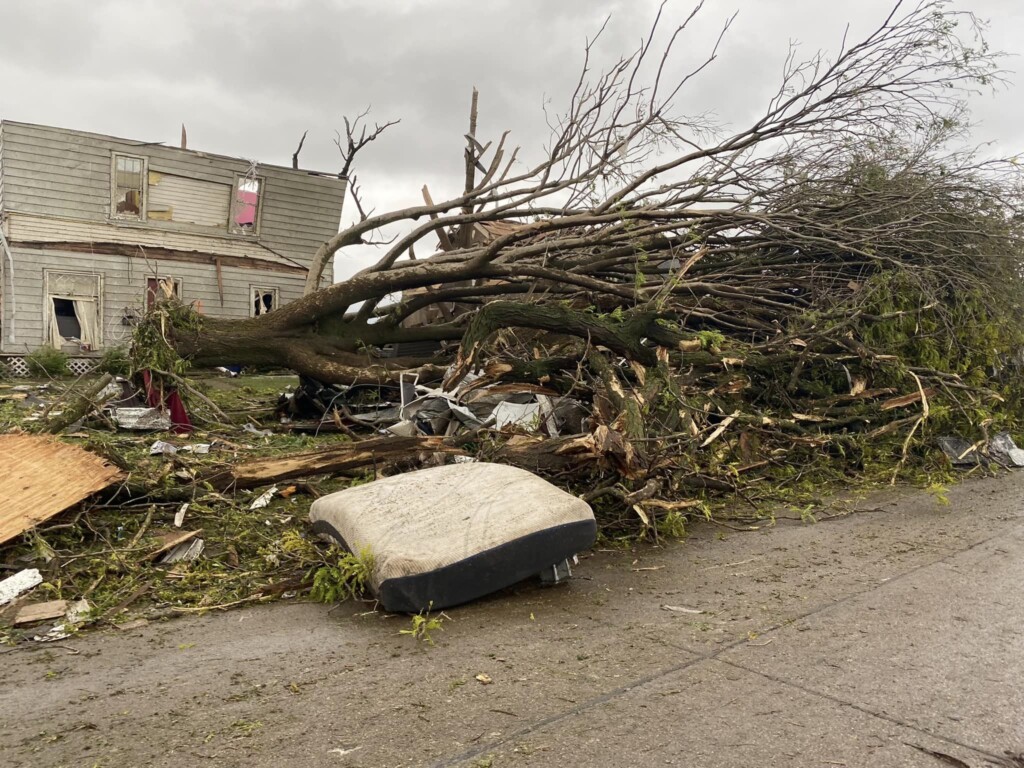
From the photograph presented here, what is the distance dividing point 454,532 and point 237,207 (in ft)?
48.2

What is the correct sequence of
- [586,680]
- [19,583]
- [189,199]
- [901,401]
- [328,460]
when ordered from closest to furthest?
[586,680] < [19,583] < [328,460] < [901,401] < [189,199]

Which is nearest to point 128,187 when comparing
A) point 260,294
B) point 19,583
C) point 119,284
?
point 119,284

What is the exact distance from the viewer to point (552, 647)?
2.84m

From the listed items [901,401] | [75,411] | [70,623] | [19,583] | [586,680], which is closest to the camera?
[586,680]

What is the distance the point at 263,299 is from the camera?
655 inches

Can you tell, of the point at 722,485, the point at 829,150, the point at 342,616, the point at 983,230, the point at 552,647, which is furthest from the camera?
the point at 829,150

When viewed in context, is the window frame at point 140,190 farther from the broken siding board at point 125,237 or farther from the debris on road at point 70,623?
the debris on road at point 70,623

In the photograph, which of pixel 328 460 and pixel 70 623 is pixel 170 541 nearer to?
pixel 70 623

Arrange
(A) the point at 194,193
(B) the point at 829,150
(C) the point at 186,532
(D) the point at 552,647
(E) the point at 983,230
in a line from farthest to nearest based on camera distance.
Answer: (A) the point at 194,193, (B) the point at 829,150, (E) the point at 983,230, (C) the point at 186,532, (D) the point at 552,647

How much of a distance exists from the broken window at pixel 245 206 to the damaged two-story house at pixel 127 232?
Answer: 22 mm

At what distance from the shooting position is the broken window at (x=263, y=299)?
53.7 ft

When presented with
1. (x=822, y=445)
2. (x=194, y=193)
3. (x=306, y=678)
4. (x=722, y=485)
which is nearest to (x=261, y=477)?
(x=306, y=678)

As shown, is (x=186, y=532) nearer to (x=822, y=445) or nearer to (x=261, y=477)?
(x=261, y=477)

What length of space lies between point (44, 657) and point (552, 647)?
191 centimetres
